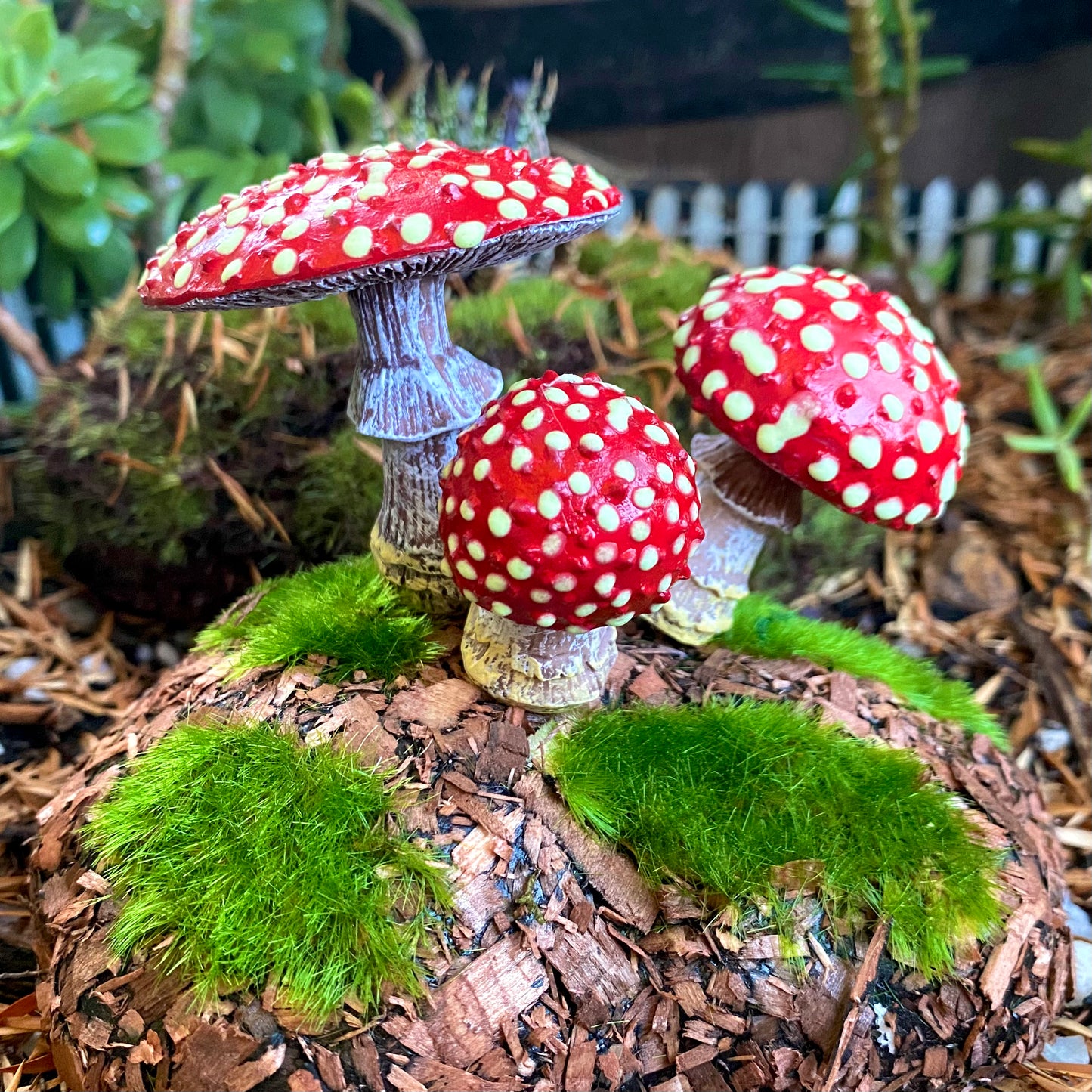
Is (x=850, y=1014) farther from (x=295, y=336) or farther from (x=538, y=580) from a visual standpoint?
(x=295, y=336)

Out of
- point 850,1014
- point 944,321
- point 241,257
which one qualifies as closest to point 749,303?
point 241,257

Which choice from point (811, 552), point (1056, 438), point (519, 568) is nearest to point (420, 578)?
point (519, 568)

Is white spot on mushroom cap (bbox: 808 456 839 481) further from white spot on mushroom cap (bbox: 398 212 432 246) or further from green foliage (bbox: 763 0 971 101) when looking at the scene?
green foliage (bbox: 763 0 971 101)

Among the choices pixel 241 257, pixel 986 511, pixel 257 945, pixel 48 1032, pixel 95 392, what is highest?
pixel 241 257

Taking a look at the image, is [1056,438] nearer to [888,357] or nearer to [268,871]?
[888,357]

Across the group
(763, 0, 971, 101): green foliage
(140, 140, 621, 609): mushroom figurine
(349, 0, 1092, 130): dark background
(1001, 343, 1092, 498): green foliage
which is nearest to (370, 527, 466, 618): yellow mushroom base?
(140, 140, 621, 609): mushroom figurine

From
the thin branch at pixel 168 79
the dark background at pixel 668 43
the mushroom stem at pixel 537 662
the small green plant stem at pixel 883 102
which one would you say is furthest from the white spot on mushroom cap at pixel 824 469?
the dark background at pixel 668 43

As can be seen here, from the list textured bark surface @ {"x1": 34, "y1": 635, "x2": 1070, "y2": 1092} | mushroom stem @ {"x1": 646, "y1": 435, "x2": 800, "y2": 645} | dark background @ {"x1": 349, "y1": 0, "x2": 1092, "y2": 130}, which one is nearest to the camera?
textured bark surface @ {"x1": 34, "y1": 635, "x2": 1070, "y2": 1092}
